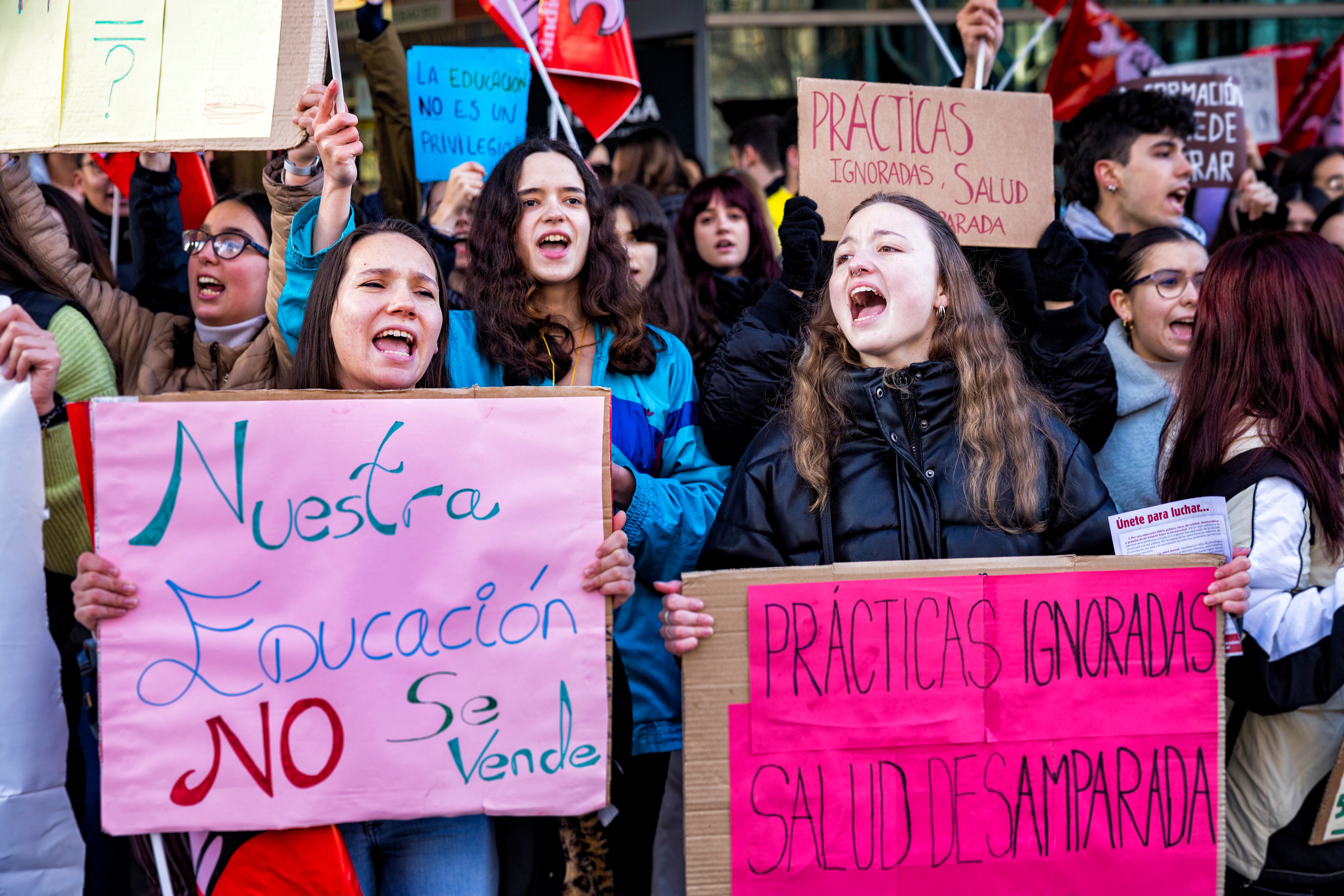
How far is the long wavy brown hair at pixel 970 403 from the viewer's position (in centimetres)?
240

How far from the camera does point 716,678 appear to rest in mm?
2189

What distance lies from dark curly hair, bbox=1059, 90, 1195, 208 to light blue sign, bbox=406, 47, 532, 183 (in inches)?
82.9

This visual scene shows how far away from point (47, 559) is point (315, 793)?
1253mm

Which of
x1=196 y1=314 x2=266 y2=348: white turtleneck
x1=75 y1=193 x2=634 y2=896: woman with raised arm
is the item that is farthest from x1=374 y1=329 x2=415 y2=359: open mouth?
x1=196 y1=314 x2=266 y2=348: white turtleneck

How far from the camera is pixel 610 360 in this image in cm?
288

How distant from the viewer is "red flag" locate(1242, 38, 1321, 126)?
6.16 meters

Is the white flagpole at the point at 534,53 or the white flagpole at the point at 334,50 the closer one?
the white flagpole at the point at 334,50

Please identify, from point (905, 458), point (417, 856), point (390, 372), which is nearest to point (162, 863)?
point (417, 856)

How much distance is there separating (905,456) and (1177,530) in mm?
579

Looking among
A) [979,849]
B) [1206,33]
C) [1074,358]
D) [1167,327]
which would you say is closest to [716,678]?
[979,849]

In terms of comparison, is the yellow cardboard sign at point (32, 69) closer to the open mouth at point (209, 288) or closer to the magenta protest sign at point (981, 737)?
the open mouth at point (209, 288)

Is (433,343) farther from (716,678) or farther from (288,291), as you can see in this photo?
(716,678)

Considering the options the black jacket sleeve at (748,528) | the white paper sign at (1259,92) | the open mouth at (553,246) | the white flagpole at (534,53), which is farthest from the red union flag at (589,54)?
the white paper sign at (1259,92)

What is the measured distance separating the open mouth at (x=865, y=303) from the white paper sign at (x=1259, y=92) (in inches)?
170
